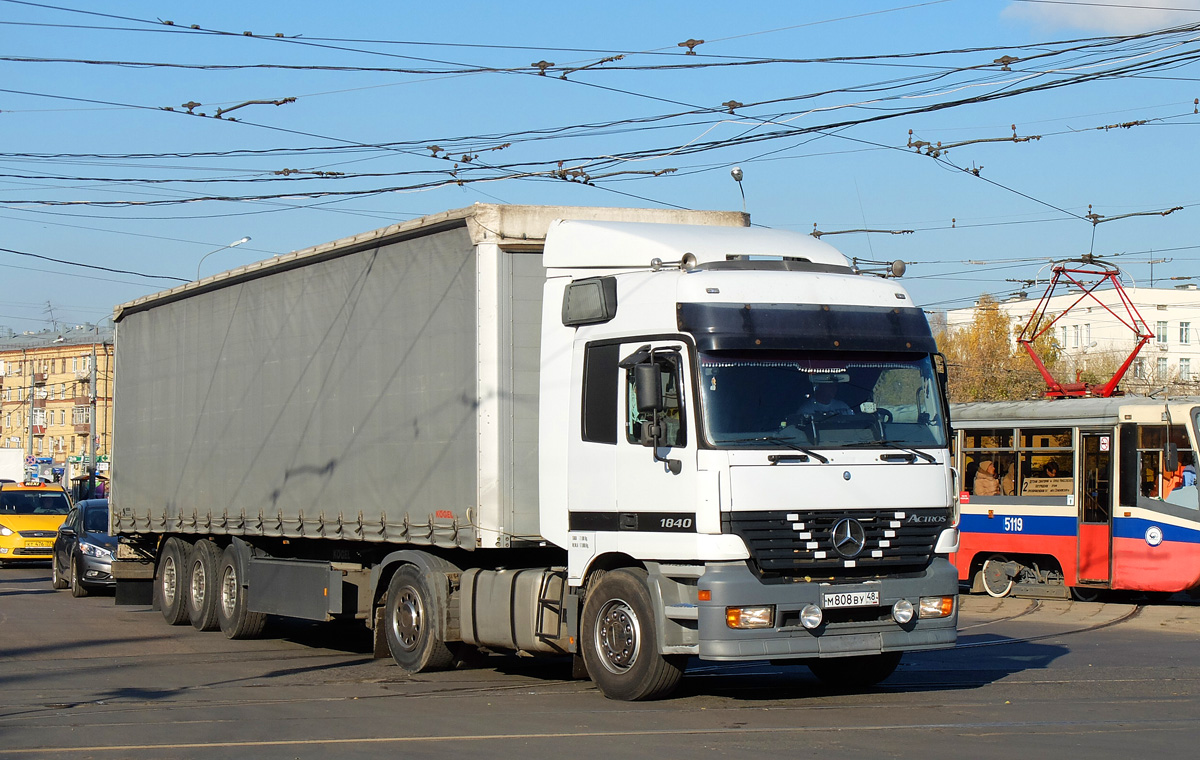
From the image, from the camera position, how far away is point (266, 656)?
15250mm

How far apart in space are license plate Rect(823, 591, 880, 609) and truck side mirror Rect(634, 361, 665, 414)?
185cm

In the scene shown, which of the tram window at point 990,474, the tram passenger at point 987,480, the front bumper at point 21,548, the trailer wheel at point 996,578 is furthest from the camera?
the front bumper at point 21,548

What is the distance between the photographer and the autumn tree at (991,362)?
6094 centimetres

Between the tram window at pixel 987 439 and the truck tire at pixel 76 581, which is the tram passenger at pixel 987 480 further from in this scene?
the truck tire at pixel 76 581

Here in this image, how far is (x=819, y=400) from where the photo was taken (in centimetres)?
1053

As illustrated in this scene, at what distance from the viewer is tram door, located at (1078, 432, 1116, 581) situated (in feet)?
66.1

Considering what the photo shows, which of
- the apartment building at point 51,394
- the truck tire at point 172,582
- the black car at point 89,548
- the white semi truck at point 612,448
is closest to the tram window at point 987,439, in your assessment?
the white semi truck at point 612,448

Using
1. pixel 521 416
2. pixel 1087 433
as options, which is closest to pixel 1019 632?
pixel 1087 433

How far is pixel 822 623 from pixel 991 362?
186 feet

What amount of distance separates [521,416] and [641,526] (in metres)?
1.88

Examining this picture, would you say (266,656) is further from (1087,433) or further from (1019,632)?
(1087,433)

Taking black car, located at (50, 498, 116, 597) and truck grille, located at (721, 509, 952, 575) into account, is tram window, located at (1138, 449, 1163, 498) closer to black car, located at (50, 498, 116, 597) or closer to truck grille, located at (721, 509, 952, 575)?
truck grille, located at (721, 509, 952, 575)

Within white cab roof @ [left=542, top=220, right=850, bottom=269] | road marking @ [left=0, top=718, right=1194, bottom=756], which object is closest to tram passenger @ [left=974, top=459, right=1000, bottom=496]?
white cab roof @ [left=542, top=220, right=850, bottom=269]

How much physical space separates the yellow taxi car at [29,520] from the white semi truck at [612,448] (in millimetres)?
18682
